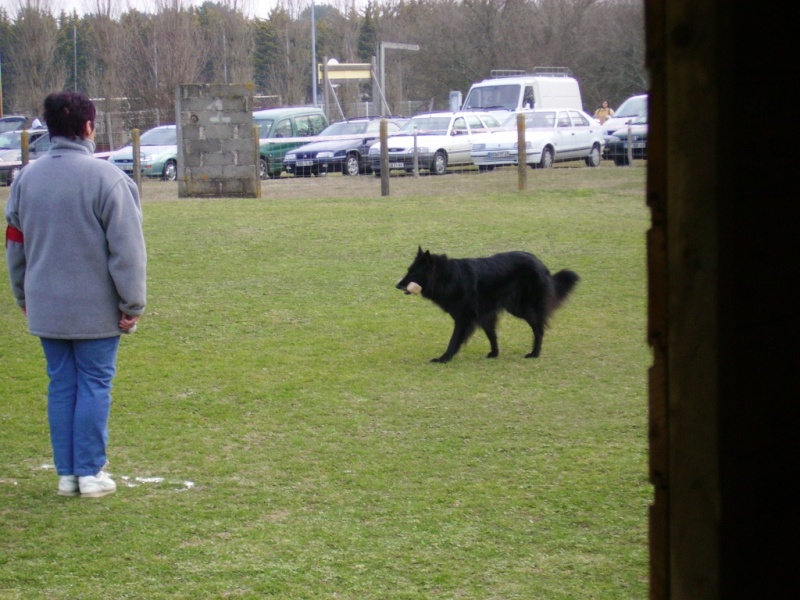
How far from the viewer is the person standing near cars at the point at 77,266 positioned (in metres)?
4.52

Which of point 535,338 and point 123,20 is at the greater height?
point 123,20

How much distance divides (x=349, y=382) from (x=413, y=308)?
287cm

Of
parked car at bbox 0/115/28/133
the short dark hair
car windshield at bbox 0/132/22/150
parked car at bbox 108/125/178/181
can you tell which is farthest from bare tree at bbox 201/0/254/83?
the short dark hair

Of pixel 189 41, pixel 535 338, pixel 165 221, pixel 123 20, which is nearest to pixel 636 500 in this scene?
pixel 535 338

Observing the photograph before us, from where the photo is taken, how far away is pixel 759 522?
1.33 metres

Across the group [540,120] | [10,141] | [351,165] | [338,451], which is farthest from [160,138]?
[338,451]

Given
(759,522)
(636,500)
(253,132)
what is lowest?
(636,500)

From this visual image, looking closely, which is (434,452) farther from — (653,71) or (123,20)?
Result: (123,20)

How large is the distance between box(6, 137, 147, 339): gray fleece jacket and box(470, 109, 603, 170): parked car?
60.6 ft

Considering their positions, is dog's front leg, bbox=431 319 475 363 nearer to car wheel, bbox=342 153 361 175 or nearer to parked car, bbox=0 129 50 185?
car wheel, bbox=342 153 361 175

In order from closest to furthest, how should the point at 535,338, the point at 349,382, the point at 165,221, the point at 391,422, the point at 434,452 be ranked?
1. the point at 434,452
2. the point at 391,422
3. the point at 349,382
4. the point at 535,338
5. the point at 165,221

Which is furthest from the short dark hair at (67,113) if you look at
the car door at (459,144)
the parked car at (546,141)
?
the car door at (459,144)

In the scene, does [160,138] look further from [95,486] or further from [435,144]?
[95,486]

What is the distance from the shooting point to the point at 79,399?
15.3 ft
